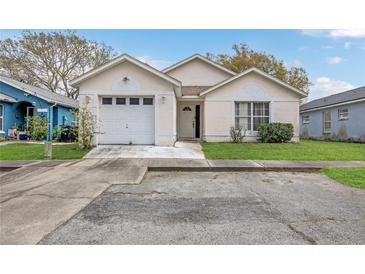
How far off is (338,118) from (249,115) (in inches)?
364

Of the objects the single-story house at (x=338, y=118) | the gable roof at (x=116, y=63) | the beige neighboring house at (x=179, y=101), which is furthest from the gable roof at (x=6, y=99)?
the single-story house at (x=338, y=118)

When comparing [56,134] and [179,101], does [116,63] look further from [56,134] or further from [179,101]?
[56,134]

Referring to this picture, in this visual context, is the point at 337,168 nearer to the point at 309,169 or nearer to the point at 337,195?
the point at 309,169

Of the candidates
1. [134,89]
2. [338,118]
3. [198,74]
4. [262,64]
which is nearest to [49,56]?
[198,74]

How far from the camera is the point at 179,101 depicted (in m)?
17.1

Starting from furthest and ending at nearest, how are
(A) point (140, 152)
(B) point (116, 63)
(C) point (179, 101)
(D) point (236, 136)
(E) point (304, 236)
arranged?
(C) point (179, 101) → (D) point (236, 136) → (B) point (116, 63) → (A) point (140, 152) → (E) point (304, 236)

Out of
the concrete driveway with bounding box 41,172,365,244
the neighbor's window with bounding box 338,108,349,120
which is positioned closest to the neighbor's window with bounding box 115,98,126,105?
the concrete driveway with bounding box 41,172,365,244

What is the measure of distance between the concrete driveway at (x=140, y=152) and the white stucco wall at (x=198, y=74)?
8.30 metres

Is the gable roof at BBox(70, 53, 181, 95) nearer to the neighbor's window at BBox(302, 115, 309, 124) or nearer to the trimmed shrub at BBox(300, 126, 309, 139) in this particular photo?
the trimmed shrub at BBox(300, 126, 309, 139)

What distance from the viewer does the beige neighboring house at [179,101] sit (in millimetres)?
12859

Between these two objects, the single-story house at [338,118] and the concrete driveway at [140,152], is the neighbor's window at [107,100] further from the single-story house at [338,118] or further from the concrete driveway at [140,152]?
the single-story house at [338,118]
